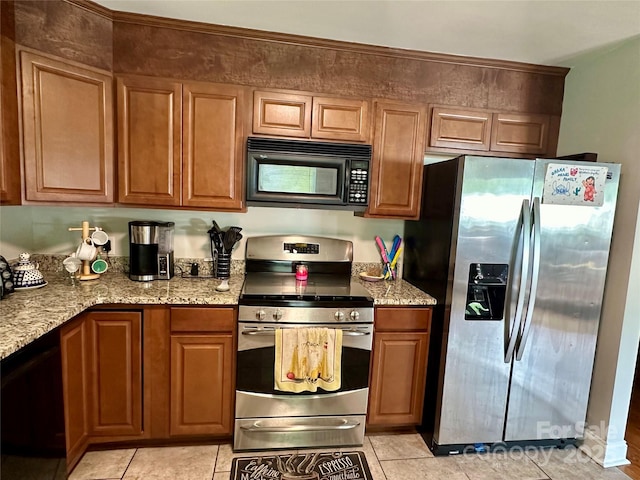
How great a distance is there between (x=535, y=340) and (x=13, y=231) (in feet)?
10.5

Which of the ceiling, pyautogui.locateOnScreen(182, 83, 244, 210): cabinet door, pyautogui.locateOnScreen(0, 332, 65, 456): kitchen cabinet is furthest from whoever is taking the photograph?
pyautogui.locateOnScreen(182, 83, 244, 210): cabinet door

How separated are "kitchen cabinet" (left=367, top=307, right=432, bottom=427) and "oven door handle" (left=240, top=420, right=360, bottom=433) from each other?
0.16 metres

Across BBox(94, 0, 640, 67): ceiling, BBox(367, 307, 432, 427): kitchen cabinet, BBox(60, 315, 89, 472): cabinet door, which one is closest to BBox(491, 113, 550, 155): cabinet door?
BBox(94, 0, 640, 67): ceiling

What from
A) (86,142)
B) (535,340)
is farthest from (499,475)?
(86,142)

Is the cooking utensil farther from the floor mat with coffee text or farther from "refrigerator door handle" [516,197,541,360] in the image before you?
the floor mat with coffee text

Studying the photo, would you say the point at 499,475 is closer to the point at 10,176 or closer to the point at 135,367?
the point at 135,367

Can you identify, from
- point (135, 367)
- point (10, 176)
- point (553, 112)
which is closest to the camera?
point (10, 176)

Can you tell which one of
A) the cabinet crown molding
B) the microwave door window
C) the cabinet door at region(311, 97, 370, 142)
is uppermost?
the cabinet crown molding

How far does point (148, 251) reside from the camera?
7.28 feet

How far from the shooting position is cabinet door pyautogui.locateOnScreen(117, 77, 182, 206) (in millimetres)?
2072

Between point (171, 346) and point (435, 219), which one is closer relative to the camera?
point (171, 346)

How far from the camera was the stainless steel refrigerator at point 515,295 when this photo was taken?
194 cm

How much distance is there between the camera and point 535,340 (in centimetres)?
206

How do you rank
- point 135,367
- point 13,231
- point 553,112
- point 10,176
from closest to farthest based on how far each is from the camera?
point 10,176 → point 135,367 → point 13,231 → point 553,112
